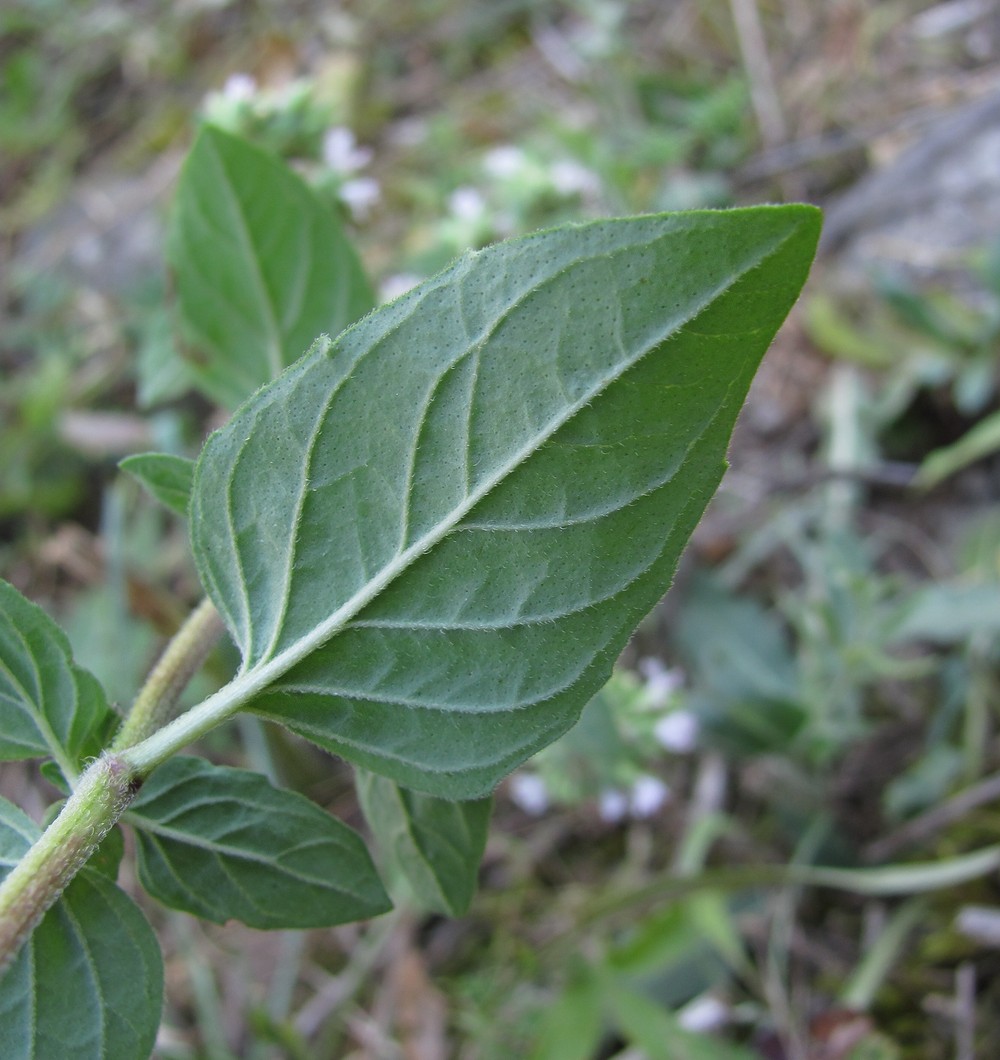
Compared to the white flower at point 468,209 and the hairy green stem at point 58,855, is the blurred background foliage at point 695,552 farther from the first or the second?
the hairy green stem at point 58,855

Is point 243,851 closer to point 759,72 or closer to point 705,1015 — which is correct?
point 705,1015

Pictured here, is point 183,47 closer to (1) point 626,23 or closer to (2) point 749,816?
(1) point 626,23

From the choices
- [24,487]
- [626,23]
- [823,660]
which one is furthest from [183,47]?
[823,660]

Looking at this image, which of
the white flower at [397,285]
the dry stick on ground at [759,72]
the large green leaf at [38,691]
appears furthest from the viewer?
the dry stick on ground at [759,72]

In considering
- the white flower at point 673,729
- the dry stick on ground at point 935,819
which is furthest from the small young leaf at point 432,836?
the dry stick on ground at point 935,819

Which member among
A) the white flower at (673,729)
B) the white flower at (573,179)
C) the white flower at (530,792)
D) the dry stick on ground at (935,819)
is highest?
the white flower at (573,179)

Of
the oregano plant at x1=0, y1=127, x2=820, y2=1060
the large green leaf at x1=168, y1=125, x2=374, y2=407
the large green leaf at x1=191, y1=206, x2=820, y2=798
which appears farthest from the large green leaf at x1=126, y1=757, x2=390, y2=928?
the large green leaf at x1=168, y1=125, x2=374, y2=407

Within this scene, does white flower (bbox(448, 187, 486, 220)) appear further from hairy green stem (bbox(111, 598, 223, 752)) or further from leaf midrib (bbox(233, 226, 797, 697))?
leaf midrib (bbox(233, 226, 797, 697))
